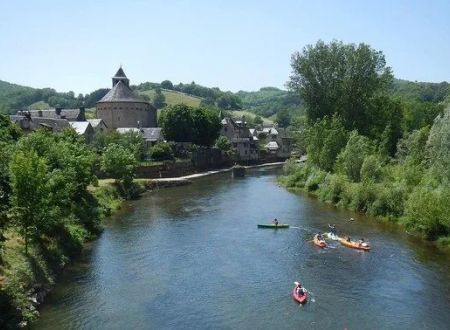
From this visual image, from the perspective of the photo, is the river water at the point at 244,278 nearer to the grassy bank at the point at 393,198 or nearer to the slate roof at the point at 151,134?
the grassy bank at the point at 393,198

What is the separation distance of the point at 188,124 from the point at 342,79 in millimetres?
37004

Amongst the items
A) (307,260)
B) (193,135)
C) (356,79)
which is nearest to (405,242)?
(307,260)

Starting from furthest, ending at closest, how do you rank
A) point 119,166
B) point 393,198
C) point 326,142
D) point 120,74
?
point 120,74
point 326,142
point 119,166
point 393,198

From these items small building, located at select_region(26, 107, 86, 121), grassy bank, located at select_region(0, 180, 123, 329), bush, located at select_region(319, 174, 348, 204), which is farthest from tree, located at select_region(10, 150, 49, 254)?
small building, located at select_region(26, 107, 86, 121)

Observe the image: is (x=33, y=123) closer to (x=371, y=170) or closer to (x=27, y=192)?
(x=371, y=170)

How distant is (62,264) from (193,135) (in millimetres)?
71378

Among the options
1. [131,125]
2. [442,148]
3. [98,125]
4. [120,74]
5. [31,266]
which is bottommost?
[31,266]

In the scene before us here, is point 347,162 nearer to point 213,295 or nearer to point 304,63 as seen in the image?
point 304,63

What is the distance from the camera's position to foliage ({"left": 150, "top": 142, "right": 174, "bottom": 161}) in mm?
90062

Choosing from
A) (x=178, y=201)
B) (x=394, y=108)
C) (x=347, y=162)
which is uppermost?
(x=394, y=108)

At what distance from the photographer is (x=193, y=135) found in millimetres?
102812

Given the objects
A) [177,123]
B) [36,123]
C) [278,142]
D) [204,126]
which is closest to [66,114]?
[36,123]

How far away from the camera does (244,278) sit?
105 feet

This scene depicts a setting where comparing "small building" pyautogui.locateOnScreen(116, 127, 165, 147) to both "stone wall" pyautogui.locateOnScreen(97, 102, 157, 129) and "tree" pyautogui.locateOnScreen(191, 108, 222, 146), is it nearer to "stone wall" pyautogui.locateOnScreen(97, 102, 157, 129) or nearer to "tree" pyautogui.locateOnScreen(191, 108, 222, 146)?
"tree" pyautogui.locateOnScreen(191, 108, 222, 146)
